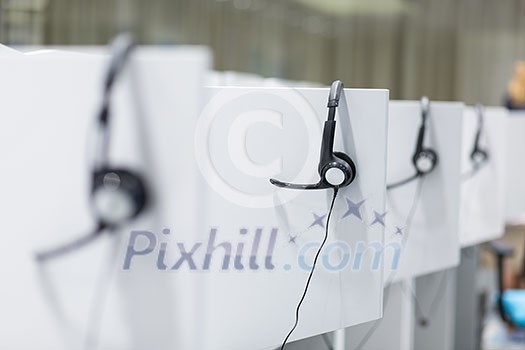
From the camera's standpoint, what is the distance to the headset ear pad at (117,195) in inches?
25.8

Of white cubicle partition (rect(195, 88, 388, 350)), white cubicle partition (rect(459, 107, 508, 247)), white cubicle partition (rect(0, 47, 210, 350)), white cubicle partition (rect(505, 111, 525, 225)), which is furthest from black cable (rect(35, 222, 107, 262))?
white cubicle partition (rect(505, 111, 525, 225))

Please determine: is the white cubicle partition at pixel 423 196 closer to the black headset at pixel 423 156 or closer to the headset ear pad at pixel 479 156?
the black headset at pixel 423 156

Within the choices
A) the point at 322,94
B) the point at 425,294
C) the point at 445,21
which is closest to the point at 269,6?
the point at 445,21

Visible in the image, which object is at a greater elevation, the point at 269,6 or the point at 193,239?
the point at 269,6

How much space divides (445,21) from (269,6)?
5.15 ft

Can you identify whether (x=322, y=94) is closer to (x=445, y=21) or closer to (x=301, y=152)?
(x=301, y=152)

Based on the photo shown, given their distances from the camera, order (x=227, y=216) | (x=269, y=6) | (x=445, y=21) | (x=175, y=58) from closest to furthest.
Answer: (x=175, y=58)
(x=227, y=216)
(x=445, y=21)
(x=269, y=6)

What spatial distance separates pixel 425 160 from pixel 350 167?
1.50ft

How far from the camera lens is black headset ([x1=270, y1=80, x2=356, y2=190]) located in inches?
39.4

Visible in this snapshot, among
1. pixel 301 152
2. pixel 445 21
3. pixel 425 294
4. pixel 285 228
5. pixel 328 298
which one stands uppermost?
pixel 445 21

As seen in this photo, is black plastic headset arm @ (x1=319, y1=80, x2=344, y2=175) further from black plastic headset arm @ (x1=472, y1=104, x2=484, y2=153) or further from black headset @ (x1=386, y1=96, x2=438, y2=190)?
black plastic headset arm @ (x1=472, y1=104, x2=484, y2=153)

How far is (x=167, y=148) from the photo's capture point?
67 cm

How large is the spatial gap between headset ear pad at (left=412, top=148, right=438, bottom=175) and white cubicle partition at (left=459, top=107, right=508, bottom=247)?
31cm

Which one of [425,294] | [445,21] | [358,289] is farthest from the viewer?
[445,21]
